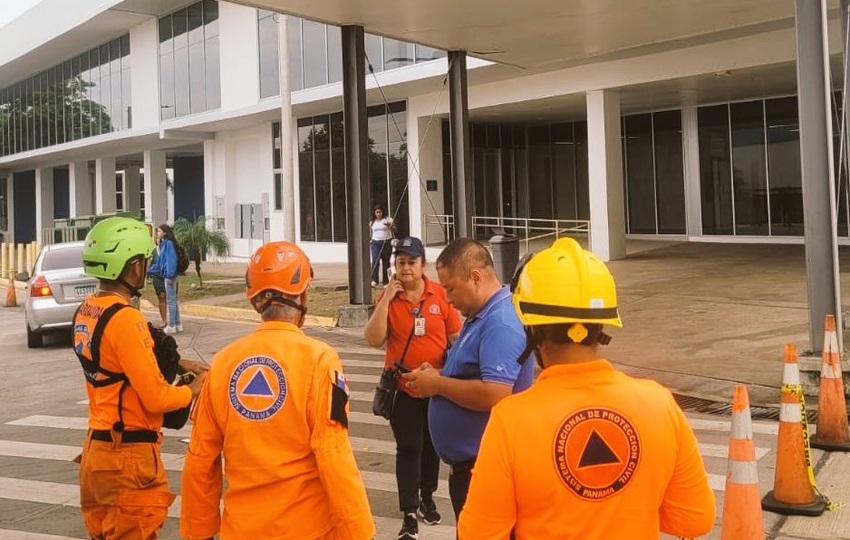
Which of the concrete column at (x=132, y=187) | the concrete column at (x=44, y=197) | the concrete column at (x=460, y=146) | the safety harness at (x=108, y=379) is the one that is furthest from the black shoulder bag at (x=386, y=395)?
the concrete column at (x=44, y=197)

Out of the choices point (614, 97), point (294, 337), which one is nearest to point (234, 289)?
point (614, 97)

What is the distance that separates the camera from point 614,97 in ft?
72.7

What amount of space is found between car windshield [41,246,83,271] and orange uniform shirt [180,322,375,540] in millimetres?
12325

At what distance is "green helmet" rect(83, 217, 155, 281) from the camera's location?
3432 mm

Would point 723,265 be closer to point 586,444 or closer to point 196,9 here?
point 586,444

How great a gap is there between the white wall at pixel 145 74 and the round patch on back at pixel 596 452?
3578 centimetres

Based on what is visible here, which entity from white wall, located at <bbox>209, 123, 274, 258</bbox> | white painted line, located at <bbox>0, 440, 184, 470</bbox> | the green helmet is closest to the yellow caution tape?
the green helmet

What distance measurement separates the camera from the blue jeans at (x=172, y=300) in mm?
13966

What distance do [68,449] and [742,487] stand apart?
19.4 feet

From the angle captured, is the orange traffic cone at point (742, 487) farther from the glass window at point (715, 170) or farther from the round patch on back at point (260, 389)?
the glass window at point (715, 170)

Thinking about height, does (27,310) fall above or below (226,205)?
below

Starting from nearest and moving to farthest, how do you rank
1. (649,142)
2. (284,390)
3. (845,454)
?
(284,390), (845,454), (649,142)

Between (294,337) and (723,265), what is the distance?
1815cm

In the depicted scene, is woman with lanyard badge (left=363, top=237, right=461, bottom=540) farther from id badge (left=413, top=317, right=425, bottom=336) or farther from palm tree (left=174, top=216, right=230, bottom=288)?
palm tree (left=174, top=216, right=230, bottom=288)
